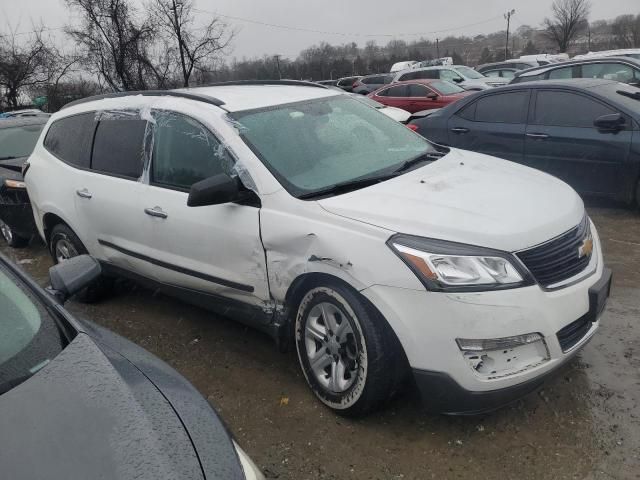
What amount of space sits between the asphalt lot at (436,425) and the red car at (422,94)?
11101 millimetres

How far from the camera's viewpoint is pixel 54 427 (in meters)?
1.63

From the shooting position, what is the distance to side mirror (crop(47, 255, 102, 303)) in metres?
A: 2.42

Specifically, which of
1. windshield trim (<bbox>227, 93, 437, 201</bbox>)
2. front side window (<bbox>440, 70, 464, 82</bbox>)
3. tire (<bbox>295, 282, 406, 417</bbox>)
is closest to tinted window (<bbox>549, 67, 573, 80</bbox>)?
front side window (<bbox>440, 70, 464, 82</bbox>)

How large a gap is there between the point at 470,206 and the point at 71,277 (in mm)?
1890

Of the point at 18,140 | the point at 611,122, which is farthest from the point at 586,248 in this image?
the point at 18,140

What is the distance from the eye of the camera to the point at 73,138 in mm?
4664

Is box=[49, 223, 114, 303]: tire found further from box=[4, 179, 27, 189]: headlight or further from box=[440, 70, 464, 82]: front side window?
box=[440, 70, 464, 82]: front side window

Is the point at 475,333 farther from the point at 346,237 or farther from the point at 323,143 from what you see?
the point at 323,143

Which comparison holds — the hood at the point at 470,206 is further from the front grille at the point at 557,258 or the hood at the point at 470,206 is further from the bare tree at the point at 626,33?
the bare tree at the point at 626,33

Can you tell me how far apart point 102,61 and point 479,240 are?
23.4 m

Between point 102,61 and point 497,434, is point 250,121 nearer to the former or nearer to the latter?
point 497,434

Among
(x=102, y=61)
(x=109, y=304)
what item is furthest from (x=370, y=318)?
(x=102, y=61)

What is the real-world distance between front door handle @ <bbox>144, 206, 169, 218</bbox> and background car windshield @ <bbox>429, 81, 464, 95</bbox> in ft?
39.6

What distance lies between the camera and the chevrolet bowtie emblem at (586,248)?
285cm
